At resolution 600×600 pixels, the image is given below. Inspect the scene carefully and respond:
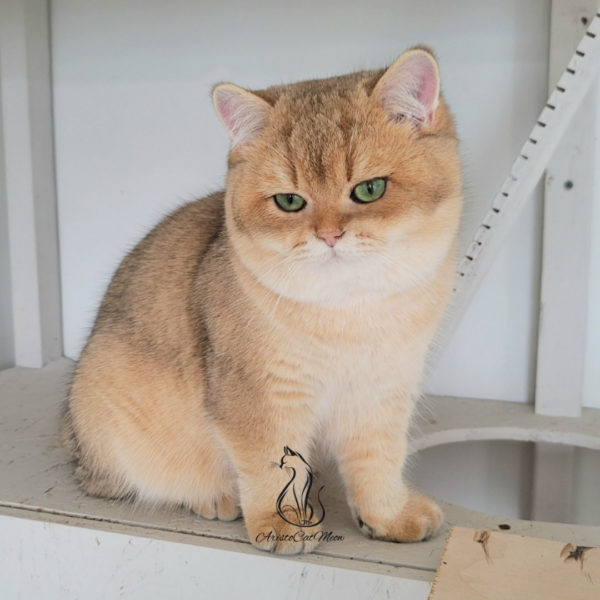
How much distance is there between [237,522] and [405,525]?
12.1 inches

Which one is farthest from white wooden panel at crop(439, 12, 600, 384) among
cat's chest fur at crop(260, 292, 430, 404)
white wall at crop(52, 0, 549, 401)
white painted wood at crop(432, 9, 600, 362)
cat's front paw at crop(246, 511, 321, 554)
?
cat's front paw at crop(246, 511, 321, 554)

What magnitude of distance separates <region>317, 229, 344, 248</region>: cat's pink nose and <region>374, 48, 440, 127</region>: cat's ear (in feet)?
0.76

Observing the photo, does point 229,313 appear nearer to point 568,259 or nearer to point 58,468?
point 58,468

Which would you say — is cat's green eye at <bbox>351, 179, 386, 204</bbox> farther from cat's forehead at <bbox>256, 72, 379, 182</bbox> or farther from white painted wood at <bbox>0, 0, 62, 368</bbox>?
white painted wood at <bbox>0, 0, 62, 368</bbox>

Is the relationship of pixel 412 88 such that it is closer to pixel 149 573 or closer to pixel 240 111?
pixel 240 111

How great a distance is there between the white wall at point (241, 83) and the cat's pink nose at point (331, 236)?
842 millimetres

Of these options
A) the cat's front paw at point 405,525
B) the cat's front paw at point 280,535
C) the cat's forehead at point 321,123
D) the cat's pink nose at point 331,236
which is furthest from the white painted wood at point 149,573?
the cat's forehead at point 321,123

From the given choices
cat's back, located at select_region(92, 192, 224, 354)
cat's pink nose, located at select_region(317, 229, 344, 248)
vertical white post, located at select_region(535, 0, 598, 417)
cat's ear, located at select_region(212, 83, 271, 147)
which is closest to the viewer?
cat's pink nose, located at select_region(317, 229, 344, 248)

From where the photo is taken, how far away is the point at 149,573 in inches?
42.4

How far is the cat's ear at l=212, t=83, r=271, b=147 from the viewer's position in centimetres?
102

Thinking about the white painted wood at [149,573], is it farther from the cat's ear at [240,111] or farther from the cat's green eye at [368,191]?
the cat's ear at [240,111]

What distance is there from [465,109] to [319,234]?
3.17 feet

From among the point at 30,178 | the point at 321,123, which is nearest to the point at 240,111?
the point at 321,123

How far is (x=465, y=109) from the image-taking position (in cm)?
168
